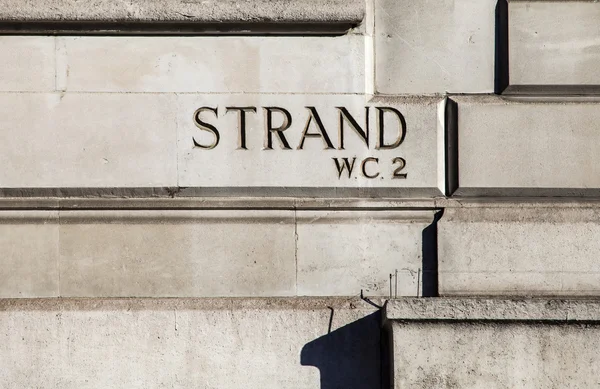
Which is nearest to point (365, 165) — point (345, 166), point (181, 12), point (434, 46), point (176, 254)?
point (345, 166)

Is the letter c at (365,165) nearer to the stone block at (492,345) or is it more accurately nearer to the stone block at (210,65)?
the stone block at (210,65)

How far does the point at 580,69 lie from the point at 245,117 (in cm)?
272

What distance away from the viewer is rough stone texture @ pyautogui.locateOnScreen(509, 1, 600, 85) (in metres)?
→ 7.38

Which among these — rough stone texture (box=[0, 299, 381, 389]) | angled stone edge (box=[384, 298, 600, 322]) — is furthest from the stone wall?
angled stone edge (box=[384, 298, 600, 322])

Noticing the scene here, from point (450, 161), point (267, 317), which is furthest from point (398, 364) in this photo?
point (450, 161)

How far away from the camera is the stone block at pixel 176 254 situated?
23.7 ft

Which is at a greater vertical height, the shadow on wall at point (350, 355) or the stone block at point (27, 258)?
the stone block at point (27, 258)

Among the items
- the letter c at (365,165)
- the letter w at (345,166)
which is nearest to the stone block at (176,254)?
the letter w at (345,166)

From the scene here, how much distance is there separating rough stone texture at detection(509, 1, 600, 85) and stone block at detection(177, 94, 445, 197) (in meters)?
0.82

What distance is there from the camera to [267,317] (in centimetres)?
705

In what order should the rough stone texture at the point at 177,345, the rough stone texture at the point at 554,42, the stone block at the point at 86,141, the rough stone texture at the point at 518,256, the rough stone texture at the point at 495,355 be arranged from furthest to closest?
the rough stone texture at the point at 554,42
the stone block at the point at 86,141
the rough stone texture at the point at 518,256
the rough stone texture at the point at 177,345
the rough stone texture at the point at 495,355

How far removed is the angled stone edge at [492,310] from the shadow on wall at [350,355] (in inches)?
16.4

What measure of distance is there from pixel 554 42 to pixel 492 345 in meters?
2.51

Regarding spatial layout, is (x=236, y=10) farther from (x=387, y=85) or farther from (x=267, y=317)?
(x=267, y=317)
